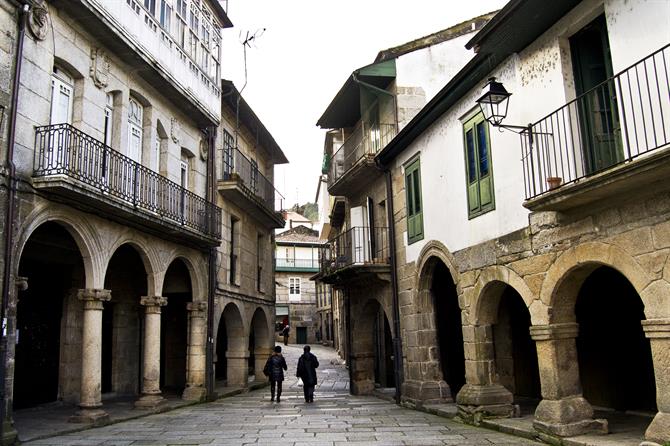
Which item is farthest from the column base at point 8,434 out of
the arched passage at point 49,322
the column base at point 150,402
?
the column base at point 150,402

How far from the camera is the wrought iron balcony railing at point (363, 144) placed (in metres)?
17.0

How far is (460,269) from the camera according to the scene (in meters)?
11.9

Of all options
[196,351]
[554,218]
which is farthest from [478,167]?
[196,351]

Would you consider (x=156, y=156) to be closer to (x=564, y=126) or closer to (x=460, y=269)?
(x=460, y=269)

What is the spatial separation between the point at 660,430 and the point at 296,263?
44.9 meters

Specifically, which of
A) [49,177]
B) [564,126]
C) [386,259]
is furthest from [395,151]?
[49,177]

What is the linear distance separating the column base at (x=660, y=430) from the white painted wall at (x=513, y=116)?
3558mm

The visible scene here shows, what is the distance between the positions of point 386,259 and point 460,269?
4.31 meters

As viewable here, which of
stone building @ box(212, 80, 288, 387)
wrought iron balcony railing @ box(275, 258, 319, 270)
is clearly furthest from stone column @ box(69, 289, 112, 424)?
wrought iron balcony railing @ box(275, 258, 319, 270)

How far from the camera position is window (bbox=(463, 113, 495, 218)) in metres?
10.8

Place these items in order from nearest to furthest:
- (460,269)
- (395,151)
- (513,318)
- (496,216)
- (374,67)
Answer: (496,216), (460,269), (513,318), (395,151), (374,67)

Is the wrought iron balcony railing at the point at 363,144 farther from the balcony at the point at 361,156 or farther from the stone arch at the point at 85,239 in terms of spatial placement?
the stone arch at the point at 85,239

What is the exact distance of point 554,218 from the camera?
875 cm

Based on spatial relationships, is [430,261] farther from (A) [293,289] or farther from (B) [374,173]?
(A) [293,289]
